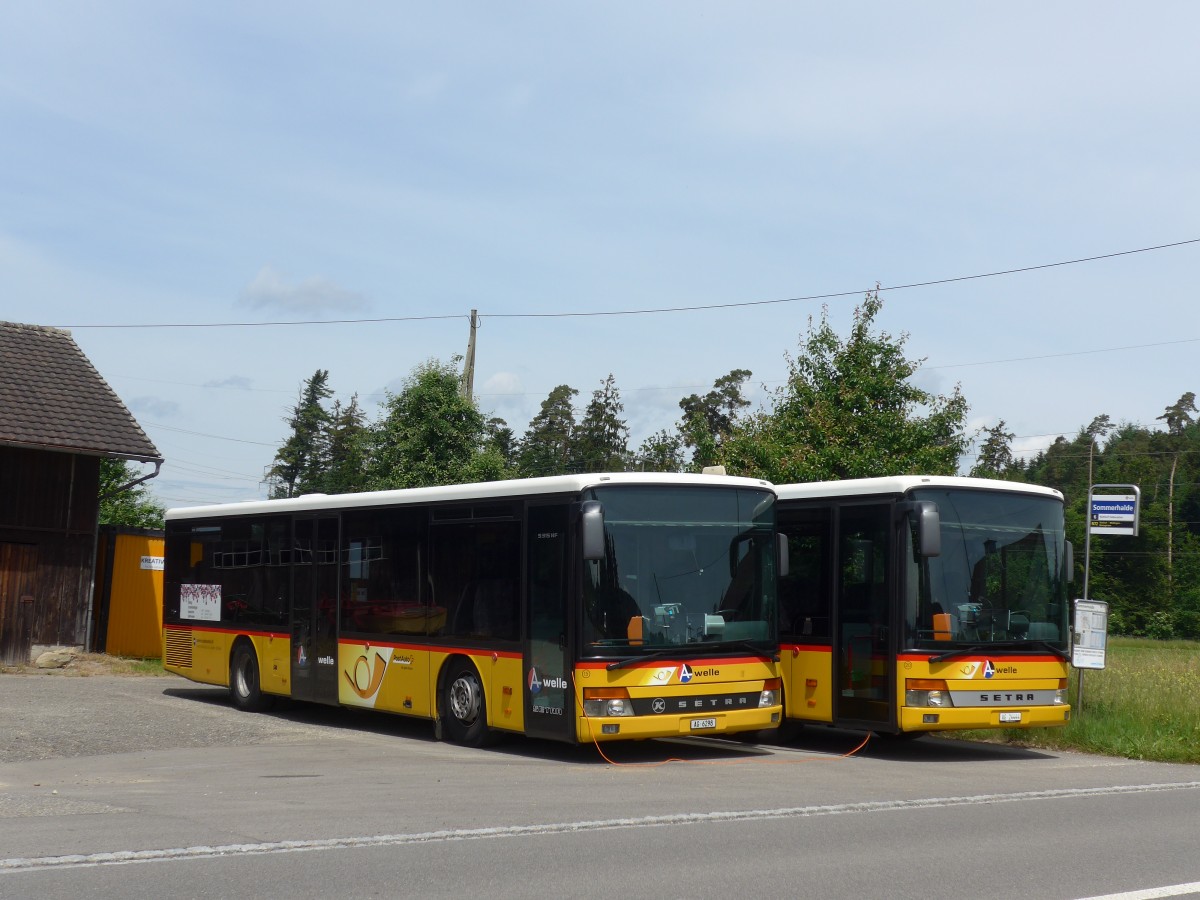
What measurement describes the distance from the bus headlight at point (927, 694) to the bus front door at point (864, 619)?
0.68 ft

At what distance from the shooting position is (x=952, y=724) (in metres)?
14.3

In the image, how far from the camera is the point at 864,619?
14.9m

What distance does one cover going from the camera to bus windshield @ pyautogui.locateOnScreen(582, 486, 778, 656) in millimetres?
13461

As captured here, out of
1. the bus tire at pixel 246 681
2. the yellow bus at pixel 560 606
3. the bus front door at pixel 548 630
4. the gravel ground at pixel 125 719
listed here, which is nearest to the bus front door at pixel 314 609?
the yellow bus at pixel 560 606

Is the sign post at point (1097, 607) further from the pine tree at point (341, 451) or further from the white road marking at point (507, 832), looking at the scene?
the pine tree at point (341, 451)

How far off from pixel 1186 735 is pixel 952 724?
3.27 m

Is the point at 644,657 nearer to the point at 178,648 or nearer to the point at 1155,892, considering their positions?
the point at 1155,892

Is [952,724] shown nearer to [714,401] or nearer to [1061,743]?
[1061,743]

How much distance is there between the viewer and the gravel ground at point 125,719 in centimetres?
1538

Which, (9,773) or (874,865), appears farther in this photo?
(9,773)

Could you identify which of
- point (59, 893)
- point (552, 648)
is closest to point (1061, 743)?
point (552, 648)

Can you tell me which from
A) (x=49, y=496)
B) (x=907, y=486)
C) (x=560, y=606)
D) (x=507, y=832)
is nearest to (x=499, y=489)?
(x=560, y=606)

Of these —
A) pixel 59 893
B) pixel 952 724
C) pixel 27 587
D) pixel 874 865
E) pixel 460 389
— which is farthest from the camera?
pixel 460 389

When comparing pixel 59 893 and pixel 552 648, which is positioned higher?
pixel 552 648
